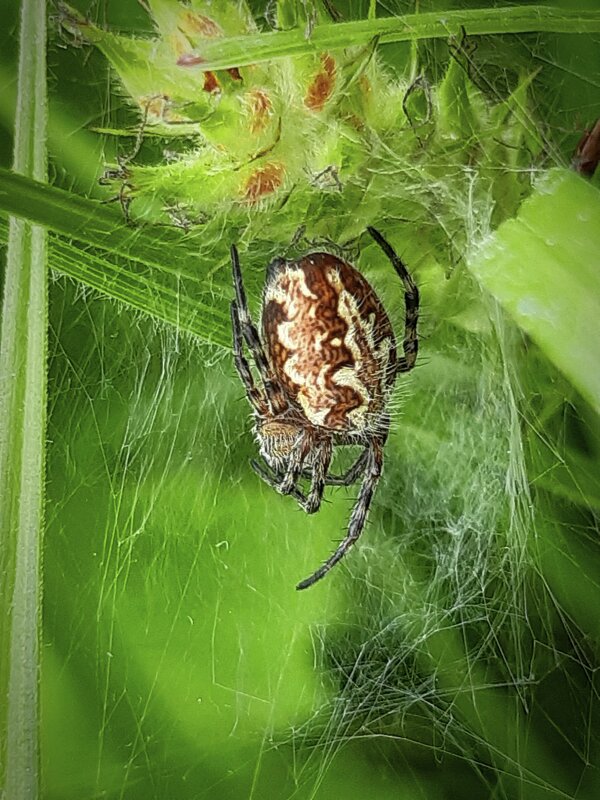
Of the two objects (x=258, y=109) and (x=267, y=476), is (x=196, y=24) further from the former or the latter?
(x=267, y=476)

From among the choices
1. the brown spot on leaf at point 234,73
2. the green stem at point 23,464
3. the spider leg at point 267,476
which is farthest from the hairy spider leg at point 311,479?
the brown spot on leaf at point 234,73

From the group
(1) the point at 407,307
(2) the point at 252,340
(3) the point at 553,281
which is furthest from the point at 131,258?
(3) the point at 553,281

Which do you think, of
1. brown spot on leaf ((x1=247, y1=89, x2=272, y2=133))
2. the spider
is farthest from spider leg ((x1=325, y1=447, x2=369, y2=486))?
brown spot on leaf ((x1=247, y1=89, x2=272, y2=133))

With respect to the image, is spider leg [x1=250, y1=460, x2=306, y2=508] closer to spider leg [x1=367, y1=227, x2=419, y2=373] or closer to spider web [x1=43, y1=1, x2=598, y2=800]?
spider web [x1=43, y1=1, x2=598, y2=800]

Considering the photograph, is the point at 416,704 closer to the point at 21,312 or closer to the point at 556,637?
the point at 556,637

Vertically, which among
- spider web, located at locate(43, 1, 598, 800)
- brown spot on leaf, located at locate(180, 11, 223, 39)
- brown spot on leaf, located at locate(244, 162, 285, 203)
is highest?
brown spot on leaf, located at locate(180, 11, 223, 39)

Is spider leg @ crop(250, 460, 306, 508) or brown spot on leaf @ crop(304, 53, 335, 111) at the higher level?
brown spot on leaf @ crop(304, 53, 335, 111)
